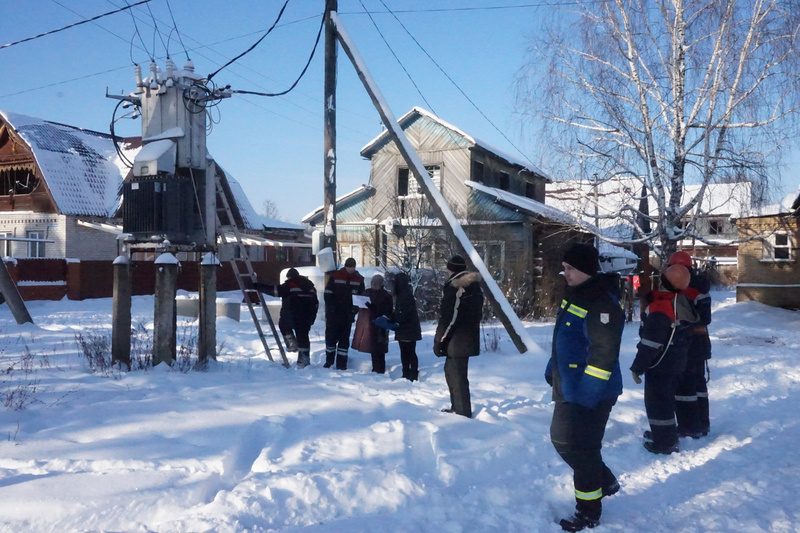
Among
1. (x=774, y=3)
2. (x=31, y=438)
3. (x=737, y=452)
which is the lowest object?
(x=737, y=452)

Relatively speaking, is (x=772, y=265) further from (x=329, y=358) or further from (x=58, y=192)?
(x=58, y=192)

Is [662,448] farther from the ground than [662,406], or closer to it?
closer to it

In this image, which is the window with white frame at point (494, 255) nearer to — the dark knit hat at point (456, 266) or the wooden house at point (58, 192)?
the wooden house at point (58, 192)

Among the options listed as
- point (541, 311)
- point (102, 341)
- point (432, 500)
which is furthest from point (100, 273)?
point (432, 500)

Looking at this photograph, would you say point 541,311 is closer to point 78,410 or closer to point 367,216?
point 367,216

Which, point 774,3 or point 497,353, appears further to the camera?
point 774,3

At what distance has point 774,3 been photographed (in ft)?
38.6

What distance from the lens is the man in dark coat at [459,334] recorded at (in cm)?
590

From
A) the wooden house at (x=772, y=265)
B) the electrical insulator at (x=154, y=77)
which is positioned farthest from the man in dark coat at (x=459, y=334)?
the wooden house at (x=772, y=265)

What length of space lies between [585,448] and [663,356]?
2142 mm

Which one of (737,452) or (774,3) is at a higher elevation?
(774,3)

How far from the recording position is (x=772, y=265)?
21.0m

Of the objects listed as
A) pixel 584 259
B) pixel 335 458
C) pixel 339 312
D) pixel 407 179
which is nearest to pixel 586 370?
pixel 584 259

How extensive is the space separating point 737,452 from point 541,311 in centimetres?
1319
